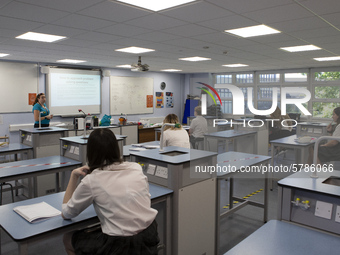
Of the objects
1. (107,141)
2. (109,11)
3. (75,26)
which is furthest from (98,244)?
(75,26)

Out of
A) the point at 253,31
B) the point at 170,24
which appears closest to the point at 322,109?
the point at 253,31

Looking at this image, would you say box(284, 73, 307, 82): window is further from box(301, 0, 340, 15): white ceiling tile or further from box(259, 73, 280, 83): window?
box(301, 0, 340, 15): white ceiling tile

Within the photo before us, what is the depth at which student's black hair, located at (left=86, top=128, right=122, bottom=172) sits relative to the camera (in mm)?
1827

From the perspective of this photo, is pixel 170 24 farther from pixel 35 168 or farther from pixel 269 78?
pixel 269 78

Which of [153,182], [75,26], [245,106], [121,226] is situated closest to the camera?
[121,226]

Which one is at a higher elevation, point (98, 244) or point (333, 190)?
point (333, 190)

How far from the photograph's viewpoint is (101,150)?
5.99 feet

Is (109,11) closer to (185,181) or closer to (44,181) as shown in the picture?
(185,181)

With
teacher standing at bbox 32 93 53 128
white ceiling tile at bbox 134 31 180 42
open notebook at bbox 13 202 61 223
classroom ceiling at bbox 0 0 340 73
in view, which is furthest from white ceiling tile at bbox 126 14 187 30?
teacher standing at bbox 32 93 53 128

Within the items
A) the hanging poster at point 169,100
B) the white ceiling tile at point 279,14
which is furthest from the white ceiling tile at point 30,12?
the hanging poster at point 169,100

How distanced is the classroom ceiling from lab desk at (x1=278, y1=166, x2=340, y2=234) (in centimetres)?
174

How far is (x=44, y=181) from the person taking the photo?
14.3 ft

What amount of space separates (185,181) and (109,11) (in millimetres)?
1921

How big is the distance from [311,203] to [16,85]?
733cm
